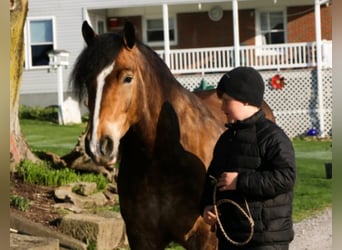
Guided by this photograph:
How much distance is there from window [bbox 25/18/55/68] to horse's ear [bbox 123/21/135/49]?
21398 millimetres

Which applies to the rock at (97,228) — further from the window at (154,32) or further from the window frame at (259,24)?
the window at (154,32)

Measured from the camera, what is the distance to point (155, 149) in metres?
4.41

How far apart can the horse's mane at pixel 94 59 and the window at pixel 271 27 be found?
2201cm

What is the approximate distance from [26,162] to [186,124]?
6.01 m

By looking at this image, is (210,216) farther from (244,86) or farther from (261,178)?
(244,86)

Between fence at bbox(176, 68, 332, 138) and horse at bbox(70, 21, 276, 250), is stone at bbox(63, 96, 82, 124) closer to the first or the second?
fence at bbox(176, 68, 332, 138)

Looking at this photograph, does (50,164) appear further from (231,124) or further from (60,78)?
(60,78)

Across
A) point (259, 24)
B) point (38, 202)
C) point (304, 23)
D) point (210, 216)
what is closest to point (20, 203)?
point (38, 202)

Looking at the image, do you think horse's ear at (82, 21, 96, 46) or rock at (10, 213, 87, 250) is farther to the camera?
rock at (10, 213, 87, 250)

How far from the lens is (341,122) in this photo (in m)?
3.25

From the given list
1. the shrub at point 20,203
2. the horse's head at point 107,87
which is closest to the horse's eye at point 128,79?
the horse's head at point 107,87

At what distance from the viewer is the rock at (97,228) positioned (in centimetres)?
734

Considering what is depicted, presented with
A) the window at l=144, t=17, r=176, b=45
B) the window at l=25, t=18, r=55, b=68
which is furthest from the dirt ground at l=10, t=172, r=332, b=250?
the window at l=144, t=17, r=176, b=45

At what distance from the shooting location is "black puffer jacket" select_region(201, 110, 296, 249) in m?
3.57
